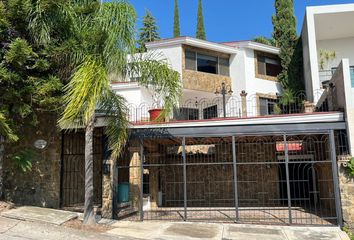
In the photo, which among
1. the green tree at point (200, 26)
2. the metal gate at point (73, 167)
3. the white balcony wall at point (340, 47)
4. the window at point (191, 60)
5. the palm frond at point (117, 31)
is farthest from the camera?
the green tree at point (200, 26)

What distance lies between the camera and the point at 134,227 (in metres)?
9.69

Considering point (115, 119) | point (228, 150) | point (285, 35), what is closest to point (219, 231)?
point (115, 119)

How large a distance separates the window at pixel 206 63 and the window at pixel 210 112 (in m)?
2.23

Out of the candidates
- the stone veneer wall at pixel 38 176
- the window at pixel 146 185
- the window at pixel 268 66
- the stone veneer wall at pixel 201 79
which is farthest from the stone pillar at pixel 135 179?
the window at pixel 268 66

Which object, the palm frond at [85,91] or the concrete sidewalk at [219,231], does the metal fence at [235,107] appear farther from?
the palm frond at [85,91]

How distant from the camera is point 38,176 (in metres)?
11.4

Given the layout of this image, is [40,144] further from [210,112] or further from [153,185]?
[210,112]

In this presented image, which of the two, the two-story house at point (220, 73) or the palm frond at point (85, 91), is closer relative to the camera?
the palm frond at point (85, 91)

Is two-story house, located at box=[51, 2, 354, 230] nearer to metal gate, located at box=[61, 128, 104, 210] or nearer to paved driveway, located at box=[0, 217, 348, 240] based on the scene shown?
metal gate, located at box=[61, 128, 104, 210]

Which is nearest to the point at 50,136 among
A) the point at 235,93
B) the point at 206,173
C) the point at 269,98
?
the point at 206,173

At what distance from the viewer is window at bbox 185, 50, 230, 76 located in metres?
19.2

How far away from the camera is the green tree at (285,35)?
19.2 m

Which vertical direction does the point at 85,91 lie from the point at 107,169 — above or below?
above

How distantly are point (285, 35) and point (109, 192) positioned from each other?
1411 centimetres
